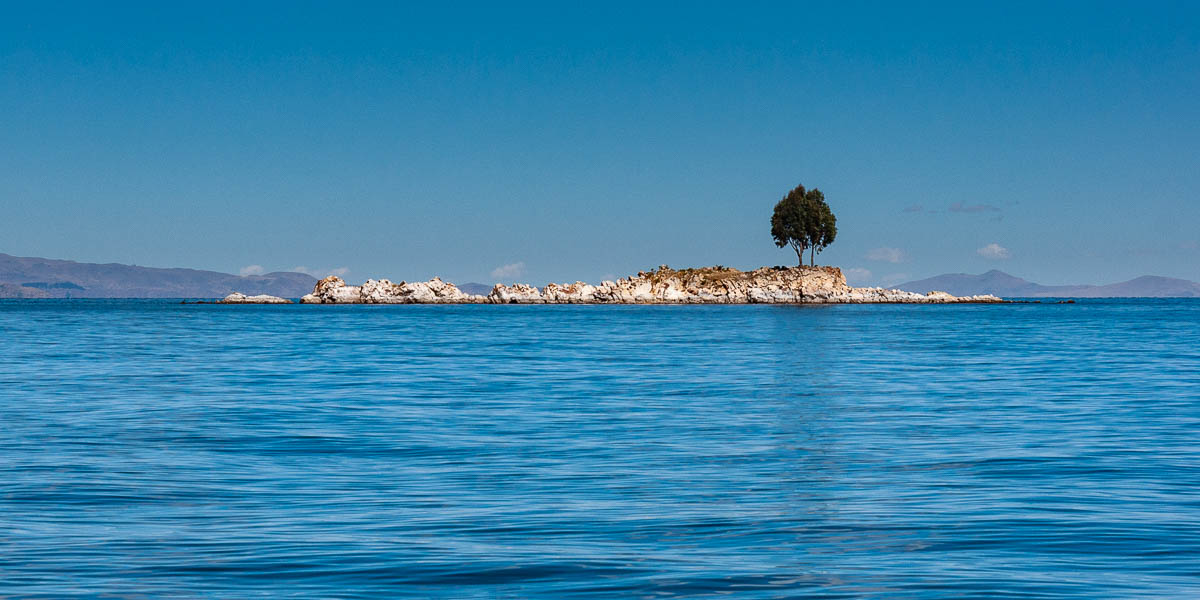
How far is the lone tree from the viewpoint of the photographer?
507ft

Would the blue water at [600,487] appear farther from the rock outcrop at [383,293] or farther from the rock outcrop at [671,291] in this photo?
the rock outcrop at [383,293]

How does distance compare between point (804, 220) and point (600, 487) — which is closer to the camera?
point (600, 487)

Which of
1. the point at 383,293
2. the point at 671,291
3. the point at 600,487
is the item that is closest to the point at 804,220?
the point at 671,291

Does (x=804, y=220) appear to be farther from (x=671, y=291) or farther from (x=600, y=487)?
(x=600, y=487)

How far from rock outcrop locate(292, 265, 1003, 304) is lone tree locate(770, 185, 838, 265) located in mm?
10851

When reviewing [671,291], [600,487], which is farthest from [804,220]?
[600,487]

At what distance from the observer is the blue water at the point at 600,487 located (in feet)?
30.3

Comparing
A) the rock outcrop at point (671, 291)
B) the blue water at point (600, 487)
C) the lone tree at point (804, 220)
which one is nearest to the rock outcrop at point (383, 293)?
the rock outcrop at point (671, 291)

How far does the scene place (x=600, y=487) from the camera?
13727mm

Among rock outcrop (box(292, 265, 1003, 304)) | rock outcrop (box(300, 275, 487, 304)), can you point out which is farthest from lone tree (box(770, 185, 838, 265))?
rock outcrop (box(300, 275, 487, 304))

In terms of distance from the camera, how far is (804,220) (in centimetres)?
15450

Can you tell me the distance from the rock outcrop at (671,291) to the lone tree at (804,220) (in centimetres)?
1085

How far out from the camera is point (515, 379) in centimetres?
3316

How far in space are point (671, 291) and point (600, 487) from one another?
162 meters
